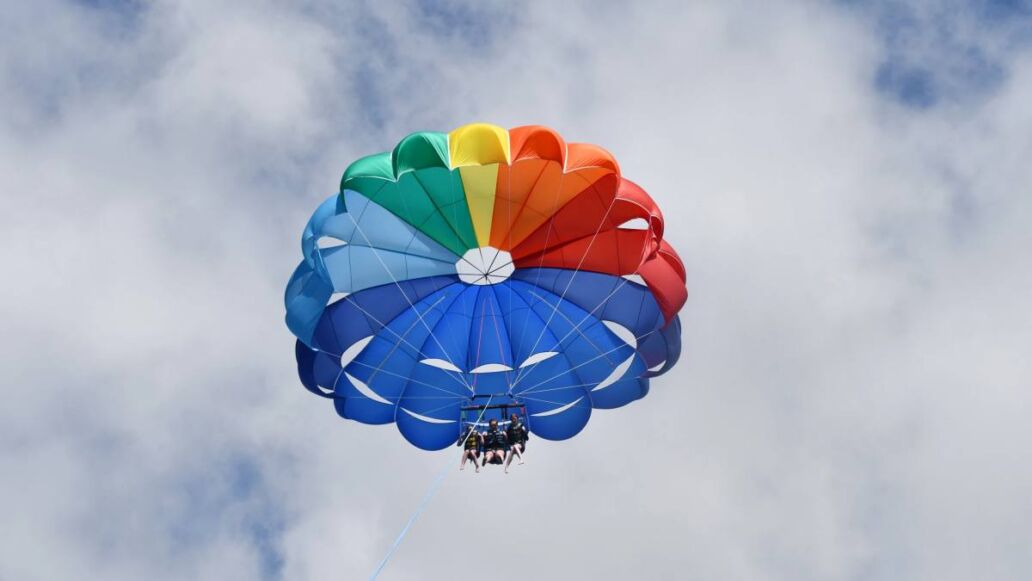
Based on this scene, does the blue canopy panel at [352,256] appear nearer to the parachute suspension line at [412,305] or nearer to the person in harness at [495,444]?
the parachute suspension line at [412,305]

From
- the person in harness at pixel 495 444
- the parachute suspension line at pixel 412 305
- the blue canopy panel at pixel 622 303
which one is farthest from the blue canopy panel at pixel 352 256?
the person in harness at pixel 495 444

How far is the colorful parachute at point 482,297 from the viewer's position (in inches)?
845

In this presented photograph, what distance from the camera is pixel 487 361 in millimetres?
22656

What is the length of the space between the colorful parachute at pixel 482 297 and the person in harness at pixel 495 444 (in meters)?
0.76

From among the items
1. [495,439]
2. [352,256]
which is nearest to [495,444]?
[495,439]

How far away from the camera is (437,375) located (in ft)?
74.2

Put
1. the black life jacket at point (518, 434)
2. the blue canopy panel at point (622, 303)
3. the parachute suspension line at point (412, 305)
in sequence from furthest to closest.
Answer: the parachute suspension line at point (412, 305)
the blue canopy panel at point (622, 303)
the black life jacket at point (518, 434)

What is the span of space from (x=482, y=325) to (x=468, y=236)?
5.63ft

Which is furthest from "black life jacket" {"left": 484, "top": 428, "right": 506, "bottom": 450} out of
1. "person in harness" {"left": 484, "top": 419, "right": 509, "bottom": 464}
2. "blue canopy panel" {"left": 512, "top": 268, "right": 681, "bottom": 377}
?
"blue canopy panel" {"left": 512, "top": 268, "right": 681, "bottom": 377}

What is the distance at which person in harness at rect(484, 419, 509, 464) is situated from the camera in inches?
838

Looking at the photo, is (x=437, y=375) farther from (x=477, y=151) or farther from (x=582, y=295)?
(x=477, y=151)

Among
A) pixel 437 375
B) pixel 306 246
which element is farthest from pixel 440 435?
pixel 306 246

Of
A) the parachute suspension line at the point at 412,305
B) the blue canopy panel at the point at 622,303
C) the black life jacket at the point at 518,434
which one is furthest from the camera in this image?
the parachute suspension line at the point at 412,305

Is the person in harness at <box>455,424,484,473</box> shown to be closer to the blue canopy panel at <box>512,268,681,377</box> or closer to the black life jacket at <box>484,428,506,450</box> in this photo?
the black life jacket at <box>484,428,506,450</box>
